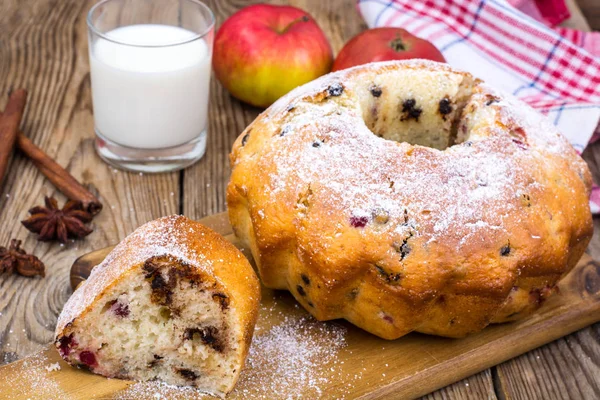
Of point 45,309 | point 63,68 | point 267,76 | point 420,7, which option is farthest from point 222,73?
point 45,309

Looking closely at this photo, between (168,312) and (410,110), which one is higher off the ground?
(410,110)

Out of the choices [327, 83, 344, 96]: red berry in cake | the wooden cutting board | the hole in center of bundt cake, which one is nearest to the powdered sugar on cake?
the wooden cutting board

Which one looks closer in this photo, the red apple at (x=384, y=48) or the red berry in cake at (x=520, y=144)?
the red berry in cake at (x=520, y=144)

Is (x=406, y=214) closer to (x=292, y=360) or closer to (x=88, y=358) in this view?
(x=292, y=360)

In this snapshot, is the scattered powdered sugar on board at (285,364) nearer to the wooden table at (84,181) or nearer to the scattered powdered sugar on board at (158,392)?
the scattered powdered sugar on board at (158,392)

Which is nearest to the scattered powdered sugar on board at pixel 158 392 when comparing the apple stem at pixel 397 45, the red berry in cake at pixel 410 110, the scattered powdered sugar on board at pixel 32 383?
the scattered powdered sugar on board at pixel 32 383

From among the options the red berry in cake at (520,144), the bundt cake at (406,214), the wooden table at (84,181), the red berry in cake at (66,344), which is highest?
the red berry in cake at (520,144)

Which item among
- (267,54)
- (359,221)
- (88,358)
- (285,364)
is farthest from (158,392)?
(267,54)
